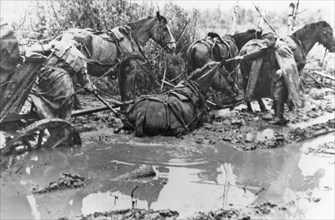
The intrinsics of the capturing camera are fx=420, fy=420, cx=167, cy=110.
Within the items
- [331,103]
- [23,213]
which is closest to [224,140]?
[23,213]

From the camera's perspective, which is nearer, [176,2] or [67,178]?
[67,178]

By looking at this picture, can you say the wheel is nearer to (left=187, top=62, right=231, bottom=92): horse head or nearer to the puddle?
the puddle

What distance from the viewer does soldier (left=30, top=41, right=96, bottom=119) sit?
6.56 m

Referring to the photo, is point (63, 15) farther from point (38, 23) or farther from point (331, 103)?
point (331, 103)

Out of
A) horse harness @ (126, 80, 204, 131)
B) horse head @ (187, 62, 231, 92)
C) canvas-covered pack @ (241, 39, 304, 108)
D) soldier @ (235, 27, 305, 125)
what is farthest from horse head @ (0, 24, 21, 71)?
canvas-covered pack @ (241, 39, 304, 108)

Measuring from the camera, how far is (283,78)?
8406mm

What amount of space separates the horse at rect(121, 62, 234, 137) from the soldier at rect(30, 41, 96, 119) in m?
1.37

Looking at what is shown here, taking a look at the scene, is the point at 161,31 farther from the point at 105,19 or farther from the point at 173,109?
the point at 105,19

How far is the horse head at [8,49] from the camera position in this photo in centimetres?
519

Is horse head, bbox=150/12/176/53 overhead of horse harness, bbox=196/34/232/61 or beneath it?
overhead

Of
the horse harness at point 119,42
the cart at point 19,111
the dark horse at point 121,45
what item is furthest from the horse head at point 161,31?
the cart at point 19,111

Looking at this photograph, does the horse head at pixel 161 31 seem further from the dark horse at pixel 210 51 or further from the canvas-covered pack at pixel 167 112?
the canvas-covered pack at pixel 167 112

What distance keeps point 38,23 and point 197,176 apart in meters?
8.85

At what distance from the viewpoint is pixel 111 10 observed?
12.4 meters
